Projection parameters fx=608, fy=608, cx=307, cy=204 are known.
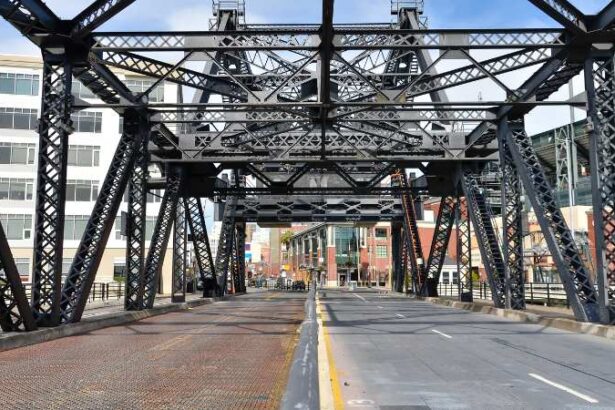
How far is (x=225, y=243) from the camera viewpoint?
4184cm

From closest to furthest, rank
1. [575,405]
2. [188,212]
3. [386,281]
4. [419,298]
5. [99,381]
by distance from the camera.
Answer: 1. [575,405]
2. [99,381]
3. [188,212]
4. [419,298]
5. [386,281]

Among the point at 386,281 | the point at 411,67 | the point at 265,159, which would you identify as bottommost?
the point at 386,281

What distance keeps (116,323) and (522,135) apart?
14.6 m

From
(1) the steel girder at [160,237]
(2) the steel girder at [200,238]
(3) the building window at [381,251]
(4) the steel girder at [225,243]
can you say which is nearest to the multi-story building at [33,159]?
(4) the steel girder at [225,243]

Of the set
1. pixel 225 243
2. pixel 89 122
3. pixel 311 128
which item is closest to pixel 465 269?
pixel 311 128

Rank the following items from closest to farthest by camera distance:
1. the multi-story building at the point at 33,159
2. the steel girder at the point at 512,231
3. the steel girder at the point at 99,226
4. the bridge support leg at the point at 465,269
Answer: the steel girder at the point at 99,226, the steel girder at the point at 512,231, the bridge support leg at the point at 465,269, the multi-story building at the point at 33,159

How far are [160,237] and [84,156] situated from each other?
31582 millimetres

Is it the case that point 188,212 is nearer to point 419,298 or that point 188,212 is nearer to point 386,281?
point 419,298

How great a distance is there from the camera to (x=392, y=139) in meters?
24.9

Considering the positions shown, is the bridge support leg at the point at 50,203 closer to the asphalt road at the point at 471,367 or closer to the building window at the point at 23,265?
the asphalt road at the point at 471,367

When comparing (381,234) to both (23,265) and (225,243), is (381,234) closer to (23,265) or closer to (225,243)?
(23,265)

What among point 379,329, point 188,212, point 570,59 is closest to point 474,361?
point 379,329

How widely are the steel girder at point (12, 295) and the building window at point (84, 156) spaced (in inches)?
1628

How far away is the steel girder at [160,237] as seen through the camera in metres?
23.2
